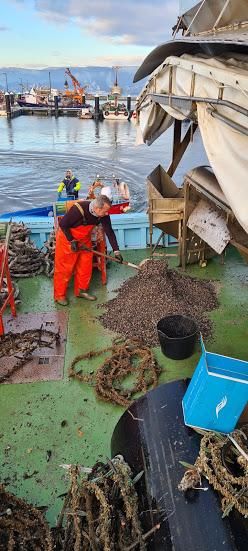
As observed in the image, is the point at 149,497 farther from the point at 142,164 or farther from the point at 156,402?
the point at 142,164

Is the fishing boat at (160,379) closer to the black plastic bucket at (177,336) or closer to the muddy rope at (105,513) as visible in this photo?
the muddy rope at (105,513)

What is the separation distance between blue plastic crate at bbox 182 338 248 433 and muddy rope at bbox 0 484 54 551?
108cm

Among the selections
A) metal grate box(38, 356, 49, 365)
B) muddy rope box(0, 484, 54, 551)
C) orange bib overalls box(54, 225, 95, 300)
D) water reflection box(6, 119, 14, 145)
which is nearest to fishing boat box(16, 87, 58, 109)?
water reflection box(6, 119, 14, 145)

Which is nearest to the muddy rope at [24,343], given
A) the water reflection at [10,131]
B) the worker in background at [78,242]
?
the worker in background at [78,242]

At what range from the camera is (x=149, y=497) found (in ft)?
6.93

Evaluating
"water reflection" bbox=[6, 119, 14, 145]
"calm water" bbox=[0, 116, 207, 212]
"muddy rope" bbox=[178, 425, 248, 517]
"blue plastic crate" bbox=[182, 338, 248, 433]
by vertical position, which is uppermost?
"blue plastic crate" bbox=[182, 338, 248, 433]

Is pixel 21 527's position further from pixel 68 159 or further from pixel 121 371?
pixel 68 159

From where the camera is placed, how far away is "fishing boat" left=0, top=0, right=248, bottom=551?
80.4 inches

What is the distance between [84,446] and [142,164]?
2596 cm

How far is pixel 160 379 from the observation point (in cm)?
417

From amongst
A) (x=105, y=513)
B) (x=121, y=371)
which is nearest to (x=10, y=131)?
(x=121, y=371)

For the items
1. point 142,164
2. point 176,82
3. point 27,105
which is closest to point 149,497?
point 176,82

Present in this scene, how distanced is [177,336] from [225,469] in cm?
245

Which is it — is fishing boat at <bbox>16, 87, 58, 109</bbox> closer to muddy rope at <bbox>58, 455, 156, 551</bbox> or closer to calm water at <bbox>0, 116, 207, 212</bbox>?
calm water at <bbox>0, 116, 207, 212</bbox>
